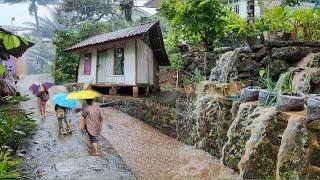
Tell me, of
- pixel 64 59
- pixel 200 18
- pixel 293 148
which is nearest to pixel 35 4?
pixel 64 59

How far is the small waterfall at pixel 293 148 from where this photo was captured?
19.0ft

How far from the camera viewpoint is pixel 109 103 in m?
15.9

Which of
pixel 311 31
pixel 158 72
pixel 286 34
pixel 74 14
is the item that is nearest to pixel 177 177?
pixel 286 34

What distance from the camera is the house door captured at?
18.8 m

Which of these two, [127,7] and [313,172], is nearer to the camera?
[313,172]

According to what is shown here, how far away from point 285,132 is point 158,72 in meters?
13.3

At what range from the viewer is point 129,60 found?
17250 millimetres

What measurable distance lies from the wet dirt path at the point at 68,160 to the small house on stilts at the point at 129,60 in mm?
6321

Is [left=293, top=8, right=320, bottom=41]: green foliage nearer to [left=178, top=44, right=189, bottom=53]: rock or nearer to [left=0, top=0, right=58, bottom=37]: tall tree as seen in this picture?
[left=178, top=44, right=189, bottom=53]: rock

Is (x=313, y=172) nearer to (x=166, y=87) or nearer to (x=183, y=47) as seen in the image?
(x=183, y=47)

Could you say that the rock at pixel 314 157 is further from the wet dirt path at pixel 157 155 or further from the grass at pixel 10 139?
the grass at pixel 10 139

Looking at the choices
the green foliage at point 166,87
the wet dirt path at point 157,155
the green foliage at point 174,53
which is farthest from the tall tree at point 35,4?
the wet dirt path at point 157,155

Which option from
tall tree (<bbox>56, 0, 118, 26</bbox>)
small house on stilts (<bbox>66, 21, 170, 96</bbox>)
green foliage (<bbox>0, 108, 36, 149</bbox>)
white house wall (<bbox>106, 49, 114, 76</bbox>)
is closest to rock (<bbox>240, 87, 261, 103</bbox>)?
green foliage (<bbox>0, 108, 36, 149</bbox>)

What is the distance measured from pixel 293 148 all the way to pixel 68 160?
14.4ft
